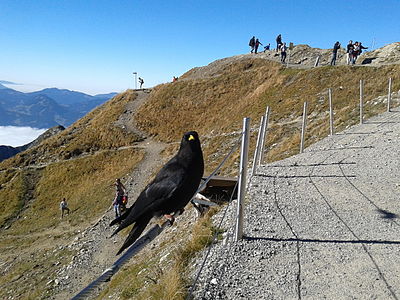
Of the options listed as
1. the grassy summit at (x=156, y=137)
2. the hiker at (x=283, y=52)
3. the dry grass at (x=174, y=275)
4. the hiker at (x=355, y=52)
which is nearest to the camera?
the dry grass at (x=174, y=275)

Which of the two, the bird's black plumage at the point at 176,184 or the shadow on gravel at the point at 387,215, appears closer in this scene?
the bird's black plumage at the point at 176,184

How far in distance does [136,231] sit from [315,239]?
4146mm

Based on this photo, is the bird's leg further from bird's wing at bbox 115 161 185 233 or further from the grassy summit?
the grassy summit

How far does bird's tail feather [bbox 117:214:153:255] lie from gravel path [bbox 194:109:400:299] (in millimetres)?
1998

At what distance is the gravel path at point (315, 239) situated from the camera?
4492 millimetres

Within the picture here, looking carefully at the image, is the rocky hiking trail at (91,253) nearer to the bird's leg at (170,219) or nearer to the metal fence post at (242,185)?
the metal fence post at (242,185)

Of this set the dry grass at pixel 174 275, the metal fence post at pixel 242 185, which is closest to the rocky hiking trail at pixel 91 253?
the dry grass at pixel 174 275

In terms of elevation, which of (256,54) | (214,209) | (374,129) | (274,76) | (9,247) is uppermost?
(256,54)

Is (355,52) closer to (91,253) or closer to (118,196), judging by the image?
(118,196)

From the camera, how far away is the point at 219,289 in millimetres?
4590

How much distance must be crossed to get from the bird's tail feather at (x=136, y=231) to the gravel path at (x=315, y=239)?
1998 millimetres

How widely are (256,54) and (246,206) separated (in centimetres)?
5303

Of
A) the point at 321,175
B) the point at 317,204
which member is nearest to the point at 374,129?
the point at 321,175

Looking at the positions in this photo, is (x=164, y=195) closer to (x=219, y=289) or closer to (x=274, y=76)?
(x=219, y=289)
